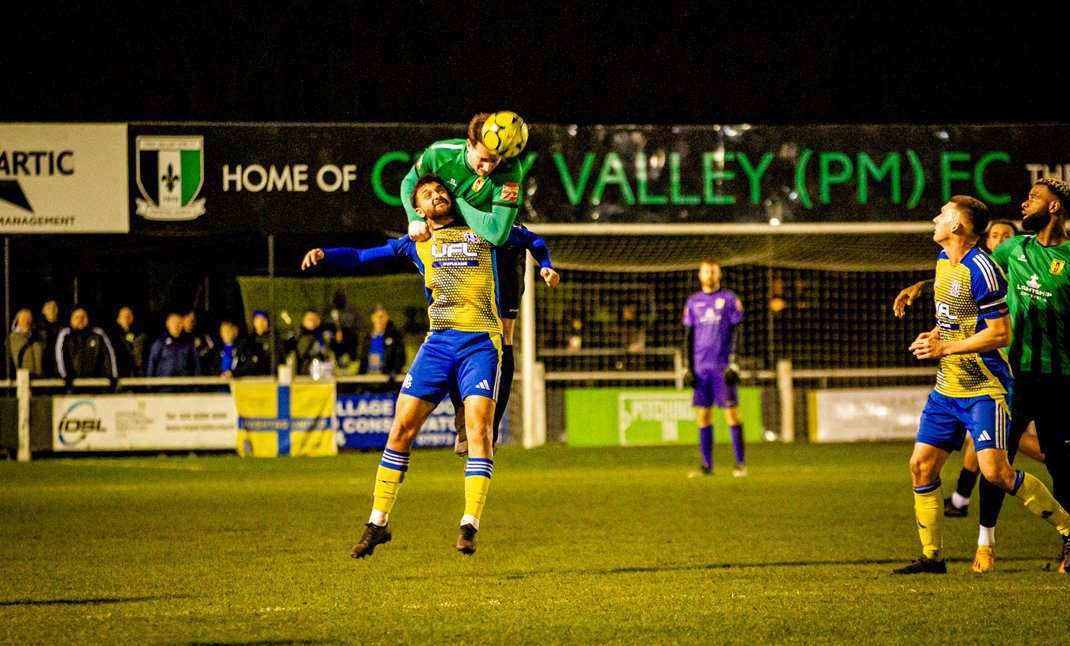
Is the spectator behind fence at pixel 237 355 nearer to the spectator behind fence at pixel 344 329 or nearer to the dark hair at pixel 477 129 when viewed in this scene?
the spectator behind fence at pixel 344 329

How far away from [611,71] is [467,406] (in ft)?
73.6

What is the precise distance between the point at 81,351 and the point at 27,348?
773mm

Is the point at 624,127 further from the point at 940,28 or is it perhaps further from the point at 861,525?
the point at 940,28

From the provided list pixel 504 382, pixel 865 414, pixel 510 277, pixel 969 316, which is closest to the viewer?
pixel 969 316

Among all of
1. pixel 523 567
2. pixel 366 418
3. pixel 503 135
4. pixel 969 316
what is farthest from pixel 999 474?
pixel 366 418

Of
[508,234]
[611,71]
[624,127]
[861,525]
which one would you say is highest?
[611,71]

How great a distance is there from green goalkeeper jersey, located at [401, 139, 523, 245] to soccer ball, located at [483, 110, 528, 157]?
125 millimetres

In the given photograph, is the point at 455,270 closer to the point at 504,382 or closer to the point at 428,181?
the point at 428,181

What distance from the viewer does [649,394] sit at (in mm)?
18578

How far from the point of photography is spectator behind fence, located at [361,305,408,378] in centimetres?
1773

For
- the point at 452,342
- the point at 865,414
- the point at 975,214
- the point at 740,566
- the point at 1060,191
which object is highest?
the point at 1060,191

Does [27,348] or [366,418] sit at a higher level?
[27,348]

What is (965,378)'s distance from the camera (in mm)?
6535

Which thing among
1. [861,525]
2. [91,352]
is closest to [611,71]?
[91,352]
